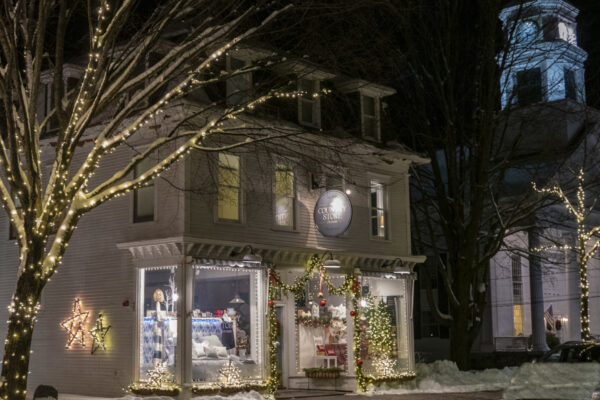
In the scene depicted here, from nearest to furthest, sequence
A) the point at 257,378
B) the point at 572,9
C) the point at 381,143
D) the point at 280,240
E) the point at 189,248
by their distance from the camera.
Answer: the point at 189,248 → the point at 257,378 → the point at 280,240 → the point at 381,143 → the point at 572,9

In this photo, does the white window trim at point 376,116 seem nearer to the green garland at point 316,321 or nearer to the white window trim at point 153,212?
the green garland at point 316,321

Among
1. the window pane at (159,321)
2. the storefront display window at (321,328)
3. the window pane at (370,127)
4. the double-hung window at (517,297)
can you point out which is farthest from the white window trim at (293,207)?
the double-hung window at (517,297)

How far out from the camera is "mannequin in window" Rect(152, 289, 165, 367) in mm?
19594

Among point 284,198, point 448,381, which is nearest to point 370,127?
point 284,198

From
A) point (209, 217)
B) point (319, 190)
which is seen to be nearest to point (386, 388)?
point (319, 190)

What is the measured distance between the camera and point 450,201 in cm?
2750

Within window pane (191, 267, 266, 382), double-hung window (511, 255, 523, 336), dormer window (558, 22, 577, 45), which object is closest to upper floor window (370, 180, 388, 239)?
window pane (191, 267, 266, 382)

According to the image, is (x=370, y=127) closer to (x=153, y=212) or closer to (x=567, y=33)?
(x=153, y=212)

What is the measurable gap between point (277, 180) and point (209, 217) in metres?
2.93

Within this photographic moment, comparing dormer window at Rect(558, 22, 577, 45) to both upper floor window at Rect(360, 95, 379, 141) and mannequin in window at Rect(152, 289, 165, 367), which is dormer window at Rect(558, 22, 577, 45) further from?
mannequin in window at Rect(152, 289, 165, 367)

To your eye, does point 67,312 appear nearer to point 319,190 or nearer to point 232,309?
point 232,309

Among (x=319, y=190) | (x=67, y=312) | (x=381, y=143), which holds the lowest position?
(x=67, y=312)

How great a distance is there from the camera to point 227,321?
20922 millimetres

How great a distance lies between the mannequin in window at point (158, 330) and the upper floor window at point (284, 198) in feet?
13.1
